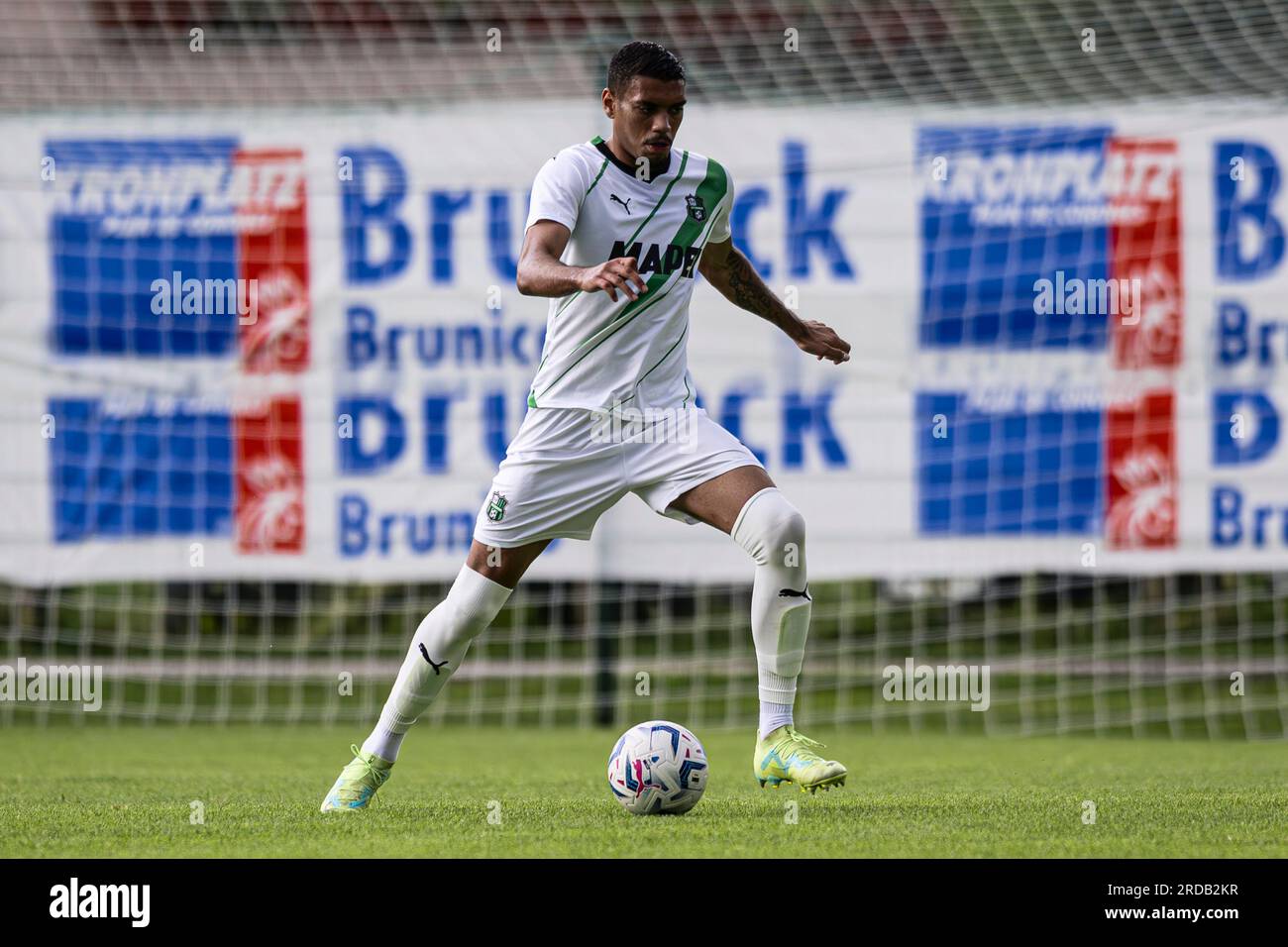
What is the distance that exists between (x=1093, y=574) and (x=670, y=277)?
5.36 m

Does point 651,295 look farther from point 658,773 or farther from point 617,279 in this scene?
point 658,773

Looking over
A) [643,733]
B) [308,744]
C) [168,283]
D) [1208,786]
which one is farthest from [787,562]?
[168,283]

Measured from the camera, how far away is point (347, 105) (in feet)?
34.2

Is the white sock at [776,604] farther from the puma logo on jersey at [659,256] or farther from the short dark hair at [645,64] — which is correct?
the short dark hair at [645,64]

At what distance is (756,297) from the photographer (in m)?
6.10

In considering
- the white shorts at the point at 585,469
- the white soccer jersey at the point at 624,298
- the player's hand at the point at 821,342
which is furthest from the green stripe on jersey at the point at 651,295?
the player's hand at the point at 821,342

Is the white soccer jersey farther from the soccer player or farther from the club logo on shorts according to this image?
the club logo on shorts

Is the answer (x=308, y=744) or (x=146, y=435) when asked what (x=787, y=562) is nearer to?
(x=308, y=744)

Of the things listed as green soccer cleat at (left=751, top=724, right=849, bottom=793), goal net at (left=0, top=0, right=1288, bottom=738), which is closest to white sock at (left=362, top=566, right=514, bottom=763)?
green soccer cleat at (left=751, top=724, right=849, bottom=793)

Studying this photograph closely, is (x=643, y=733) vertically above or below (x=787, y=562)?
below

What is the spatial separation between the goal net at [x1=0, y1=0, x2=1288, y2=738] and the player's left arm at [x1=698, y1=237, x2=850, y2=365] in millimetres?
4053

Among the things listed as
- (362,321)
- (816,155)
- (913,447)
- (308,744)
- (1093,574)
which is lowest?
(308,744)

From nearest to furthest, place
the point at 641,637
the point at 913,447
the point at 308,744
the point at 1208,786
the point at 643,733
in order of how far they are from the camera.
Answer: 1. the point at 643,733
2. the point at 1208,786
3. the point at 308,744
4. the point at 913,447
5. the point at 641,637

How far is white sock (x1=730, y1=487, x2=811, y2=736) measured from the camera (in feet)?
17.7
